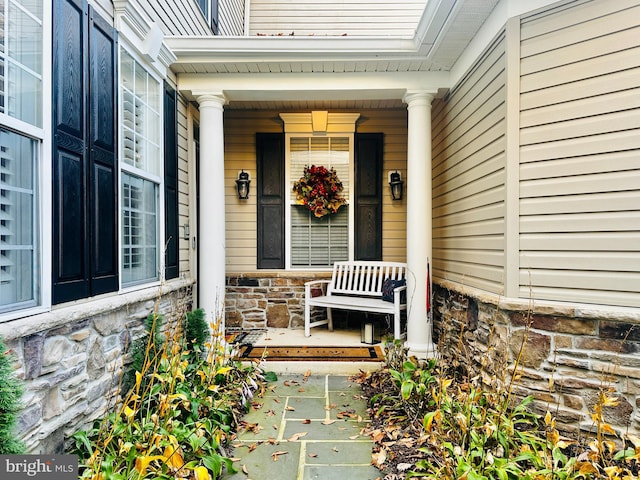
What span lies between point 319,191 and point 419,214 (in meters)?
1.57

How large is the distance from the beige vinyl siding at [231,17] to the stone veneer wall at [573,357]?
16.1 feet

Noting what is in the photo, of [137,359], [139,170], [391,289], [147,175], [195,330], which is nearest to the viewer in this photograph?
[137,359]

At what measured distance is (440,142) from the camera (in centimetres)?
411

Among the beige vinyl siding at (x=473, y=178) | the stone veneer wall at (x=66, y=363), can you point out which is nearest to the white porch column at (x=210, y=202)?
the stone veneer wall at (x=66, y=363)

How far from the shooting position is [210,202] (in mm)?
3662

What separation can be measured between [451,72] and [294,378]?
3.27 metres

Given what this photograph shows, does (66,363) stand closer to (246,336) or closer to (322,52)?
(246,336)

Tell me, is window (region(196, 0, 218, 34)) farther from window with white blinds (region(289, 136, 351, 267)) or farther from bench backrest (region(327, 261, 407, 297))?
bench backrest (region(327, 261, 407, 297))

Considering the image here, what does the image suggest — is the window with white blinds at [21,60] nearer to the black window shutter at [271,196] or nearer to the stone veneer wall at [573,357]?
the stone veneer wall at [573,357]

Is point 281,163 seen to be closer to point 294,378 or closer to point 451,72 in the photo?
point 451,72

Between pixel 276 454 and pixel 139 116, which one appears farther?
A: pixel 139 116

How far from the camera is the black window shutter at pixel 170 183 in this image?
130 inches

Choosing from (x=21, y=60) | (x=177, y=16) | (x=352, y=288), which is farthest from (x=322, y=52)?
(x=352, y=288)

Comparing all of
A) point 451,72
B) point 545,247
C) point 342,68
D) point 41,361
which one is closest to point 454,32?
point 451,72
